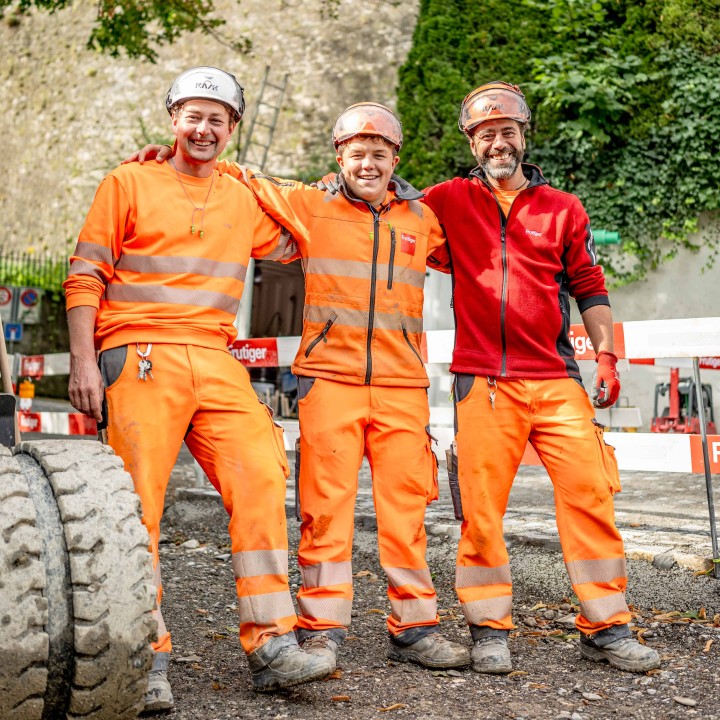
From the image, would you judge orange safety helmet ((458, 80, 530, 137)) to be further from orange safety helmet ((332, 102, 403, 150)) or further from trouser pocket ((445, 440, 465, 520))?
trouser pocket ((445, 440, 465, 520))

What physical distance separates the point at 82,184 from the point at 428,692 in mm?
18473

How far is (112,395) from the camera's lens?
3186mm

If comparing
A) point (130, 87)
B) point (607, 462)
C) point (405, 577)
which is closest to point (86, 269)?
point (405, 577)

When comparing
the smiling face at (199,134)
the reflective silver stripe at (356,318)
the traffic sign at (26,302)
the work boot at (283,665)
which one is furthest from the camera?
the traffic sign at (26,302)

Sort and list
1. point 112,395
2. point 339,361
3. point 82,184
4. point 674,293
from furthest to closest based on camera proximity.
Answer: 1. point 82,184
2. point 674,293
3. point 339,361
4. point 112,395

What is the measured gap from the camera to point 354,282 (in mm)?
3652

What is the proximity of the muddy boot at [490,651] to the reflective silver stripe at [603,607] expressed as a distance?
317mm

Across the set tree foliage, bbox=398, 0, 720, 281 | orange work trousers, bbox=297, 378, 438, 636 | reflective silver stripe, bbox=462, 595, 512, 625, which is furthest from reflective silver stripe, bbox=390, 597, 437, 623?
tree foliage, bbox=398, 0, 720, 281

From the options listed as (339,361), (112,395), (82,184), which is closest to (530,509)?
(339,361)

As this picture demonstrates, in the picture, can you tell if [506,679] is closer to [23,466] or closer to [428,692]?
[428,692]

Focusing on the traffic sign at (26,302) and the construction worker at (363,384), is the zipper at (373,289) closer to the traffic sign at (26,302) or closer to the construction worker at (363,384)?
the construction worker at (363,384)

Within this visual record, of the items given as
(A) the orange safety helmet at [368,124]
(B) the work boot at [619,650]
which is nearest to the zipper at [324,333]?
(A) the orange safety helmet at [368,124]

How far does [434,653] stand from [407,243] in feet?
5.13

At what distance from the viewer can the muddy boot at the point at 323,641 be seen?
3.22 metres
